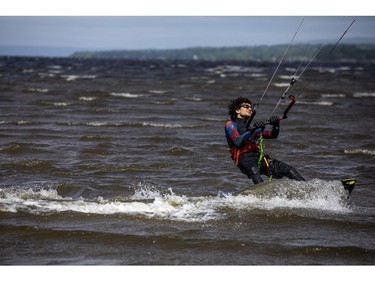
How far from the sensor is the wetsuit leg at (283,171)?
9945 millimetres

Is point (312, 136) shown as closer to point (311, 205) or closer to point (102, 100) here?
point (311, 205)

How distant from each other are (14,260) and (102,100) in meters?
23.3

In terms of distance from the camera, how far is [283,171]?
32.9 feet

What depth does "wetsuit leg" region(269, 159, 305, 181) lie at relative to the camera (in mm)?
9945

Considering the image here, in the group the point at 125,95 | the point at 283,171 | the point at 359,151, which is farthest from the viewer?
the point at 125,95

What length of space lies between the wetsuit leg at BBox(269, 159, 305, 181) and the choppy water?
20cm

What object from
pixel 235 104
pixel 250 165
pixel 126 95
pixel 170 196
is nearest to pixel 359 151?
pixel 250 165

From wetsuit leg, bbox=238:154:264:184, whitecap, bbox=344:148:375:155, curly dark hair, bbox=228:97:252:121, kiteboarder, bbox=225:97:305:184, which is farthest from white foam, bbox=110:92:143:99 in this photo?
wetsuit leg, bbox=238:154:264:184

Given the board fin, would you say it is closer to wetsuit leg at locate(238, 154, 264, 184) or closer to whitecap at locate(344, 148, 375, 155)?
wetsuit leg at locate(238, 154, 264, 184)

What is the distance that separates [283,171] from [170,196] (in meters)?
2.02

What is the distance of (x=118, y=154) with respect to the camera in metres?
15.1

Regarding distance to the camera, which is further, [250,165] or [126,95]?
[126,95]

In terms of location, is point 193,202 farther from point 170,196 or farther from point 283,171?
point 283,171

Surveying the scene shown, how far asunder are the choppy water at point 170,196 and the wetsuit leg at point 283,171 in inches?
7.8
